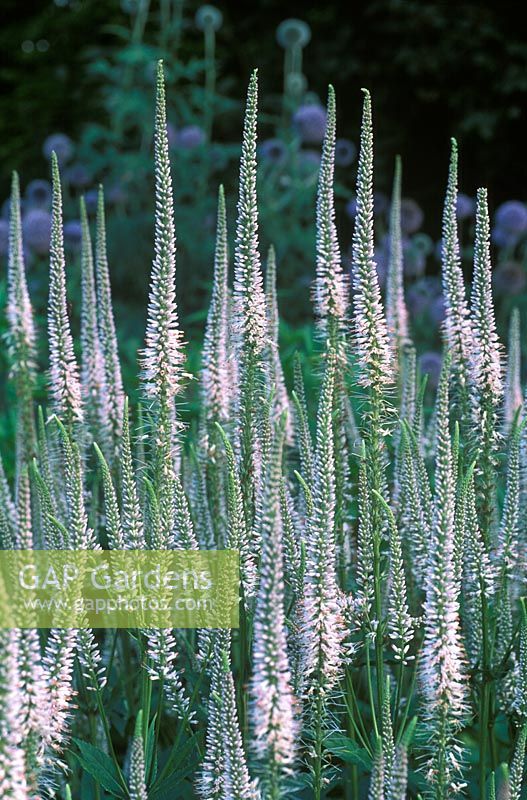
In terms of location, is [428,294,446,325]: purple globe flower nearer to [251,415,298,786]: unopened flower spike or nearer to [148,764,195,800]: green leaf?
[148,764,195,800]: green leaf

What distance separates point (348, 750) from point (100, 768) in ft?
2.24

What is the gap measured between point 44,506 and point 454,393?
1486mm

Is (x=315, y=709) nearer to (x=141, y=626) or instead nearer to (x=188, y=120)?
(x=141, y=626)

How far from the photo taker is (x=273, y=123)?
1383 cm

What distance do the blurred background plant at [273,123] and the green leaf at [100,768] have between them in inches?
152

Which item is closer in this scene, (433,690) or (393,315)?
(433,690)

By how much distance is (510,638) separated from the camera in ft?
11.0

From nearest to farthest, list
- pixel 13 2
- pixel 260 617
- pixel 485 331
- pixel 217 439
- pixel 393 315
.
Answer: pixel 260 617
pixel 485 331
pixel 217 439
pixel 393 315
pixel 13 2

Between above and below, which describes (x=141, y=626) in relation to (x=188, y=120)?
below

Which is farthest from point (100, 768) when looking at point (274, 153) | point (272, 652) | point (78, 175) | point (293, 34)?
point (293, 34)

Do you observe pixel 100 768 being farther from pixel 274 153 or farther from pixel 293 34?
pixel 293 34

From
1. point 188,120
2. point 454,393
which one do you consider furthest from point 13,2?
point 454,393

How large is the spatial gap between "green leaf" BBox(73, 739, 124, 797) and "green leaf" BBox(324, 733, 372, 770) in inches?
23.2

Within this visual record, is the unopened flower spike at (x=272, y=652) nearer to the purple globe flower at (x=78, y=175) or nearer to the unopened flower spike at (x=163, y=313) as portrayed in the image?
the unopened flower spike at (x=163, y=313)
